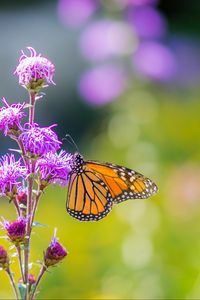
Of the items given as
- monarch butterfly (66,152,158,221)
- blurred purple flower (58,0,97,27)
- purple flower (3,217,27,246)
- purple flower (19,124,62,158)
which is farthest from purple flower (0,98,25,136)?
blurred purple flower (58,0,97,27)

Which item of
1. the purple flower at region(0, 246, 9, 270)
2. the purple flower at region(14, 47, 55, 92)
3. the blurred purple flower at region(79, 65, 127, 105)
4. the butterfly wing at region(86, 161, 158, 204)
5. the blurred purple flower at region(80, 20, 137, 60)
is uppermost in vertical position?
the blurred purple flower at region(80, 20, 137, 60)

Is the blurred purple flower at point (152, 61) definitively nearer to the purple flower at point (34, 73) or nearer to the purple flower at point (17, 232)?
the purple flower at point (34, 73)

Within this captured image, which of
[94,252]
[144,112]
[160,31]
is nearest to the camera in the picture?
[94,252]

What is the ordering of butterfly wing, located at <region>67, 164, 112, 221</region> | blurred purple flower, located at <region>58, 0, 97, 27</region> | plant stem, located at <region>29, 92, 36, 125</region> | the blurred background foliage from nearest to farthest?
plant stem, located at <region>29, 92, 36, 125</region>, butterfly wing, located at <region>67, 164, 112, 221</region>, the blurred background foliage, blurred purple flower, located at <region>58, 0, 97, 27</region>

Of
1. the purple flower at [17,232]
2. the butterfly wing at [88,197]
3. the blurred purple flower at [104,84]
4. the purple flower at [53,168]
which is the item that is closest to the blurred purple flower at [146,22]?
the blurred purple flower at [104,84]

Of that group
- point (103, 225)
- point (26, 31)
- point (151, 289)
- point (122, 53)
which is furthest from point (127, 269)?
point (26, 31)

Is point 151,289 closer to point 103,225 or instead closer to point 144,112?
point 103,225

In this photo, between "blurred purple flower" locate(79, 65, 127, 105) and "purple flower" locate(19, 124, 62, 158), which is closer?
"purple flower" locate(19, 124, 62, 158)

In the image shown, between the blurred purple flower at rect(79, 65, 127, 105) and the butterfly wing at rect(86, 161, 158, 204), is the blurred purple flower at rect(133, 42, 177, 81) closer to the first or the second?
the blurred purple flower at rect(79, 65, 127, 105)
